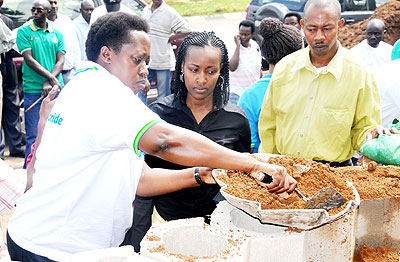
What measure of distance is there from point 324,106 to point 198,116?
80 cm

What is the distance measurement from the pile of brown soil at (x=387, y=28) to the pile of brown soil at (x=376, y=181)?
7092mm

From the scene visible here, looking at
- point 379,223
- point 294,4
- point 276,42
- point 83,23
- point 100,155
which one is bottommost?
point 379,223

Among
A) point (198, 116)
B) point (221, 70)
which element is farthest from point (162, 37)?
point (198, 116)

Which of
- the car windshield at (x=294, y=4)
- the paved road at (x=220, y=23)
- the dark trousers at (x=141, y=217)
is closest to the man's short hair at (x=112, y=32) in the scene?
the dark trousers at (x=141, y=217)

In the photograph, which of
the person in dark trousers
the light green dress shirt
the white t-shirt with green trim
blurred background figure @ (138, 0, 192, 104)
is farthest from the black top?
blurred background figure @ (138, 0, 192, 104)

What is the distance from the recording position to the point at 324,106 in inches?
129

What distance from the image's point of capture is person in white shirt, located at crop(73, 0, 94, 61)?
7363mm

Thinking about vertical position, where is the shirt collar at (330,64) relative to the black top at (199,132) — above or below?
above

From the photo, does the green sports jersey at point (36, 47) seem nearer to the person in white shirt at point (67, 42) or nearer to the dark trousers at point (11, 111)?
the dark trousers at point (11, 111)

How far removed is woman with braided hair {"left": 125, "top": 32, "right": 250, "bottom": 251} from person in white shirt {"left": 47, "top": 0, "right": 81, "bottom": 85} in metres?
4.11

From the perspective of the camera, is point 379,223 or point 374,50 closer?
point 379,223

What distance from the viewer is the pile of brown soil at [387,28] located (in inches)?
380

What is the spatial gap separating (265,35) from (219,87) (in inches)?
43.9

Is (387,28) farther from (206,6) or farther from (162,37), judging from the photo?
(206,6)
